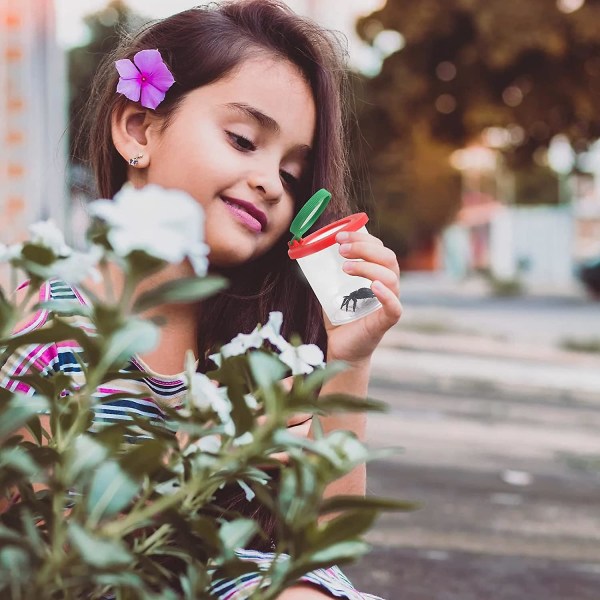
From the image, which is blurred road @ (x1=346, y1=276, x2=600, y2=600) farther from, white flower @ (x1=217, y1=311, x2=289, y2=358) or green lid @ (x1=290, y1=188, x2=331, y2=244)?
white flower @ (x1=217, y1=311, x2=289, y2=358)

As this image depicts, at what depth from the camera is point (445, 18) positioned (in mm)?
14781

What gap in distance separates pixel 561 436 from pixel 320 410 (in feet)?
18.5

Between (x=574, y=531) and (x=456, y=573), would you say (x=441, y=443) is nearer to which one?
(x=574, y=531)

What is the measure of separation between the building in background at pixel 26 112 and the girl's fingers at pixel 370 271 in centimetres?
488

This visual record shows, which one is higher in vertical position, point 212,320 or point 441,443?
point 212,320

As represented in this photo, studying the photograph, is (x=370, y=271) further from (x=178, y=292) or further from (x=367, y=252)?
(x=178, y=292)

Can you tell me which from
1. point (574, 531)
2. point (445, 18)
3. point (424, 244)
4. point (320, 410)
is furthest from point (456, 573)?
point (424, 244)

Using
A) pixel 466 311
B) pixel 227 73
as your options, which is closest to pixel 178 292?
pixel 227 73

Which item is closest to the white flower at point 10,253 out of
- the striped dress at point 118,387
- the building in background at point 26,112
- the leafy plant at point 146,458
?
the leafy plant at point 146,458

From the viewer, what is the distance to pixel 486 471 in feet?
15.3

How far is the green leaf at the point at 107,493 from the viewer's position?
0.51 metres

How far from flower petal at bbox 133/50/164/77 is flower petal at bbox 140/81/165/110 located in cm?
3

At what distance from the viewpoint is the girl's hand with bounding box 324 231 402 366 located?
46.3 inches

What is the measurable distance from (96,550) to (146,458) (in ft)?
0.25
